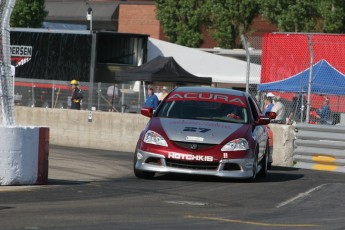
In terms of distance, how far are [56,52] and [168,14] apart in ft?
89.9

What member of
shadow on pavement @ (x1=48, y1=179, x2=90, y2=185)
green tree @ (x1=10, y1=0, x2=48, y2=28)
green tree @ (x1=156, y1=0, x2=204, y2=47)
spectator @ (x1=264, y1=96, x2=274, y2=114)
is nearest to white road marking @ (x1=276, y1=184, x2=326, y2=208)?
shadow on pavement @ (x1=48, y1=179, x2=90, y2=185)

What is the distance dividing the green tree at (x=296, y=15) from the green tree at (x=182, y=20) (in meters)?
8.49

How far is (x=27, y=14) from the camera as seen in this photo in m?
60.8

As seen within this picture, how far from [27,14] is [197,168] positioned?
1808 inches

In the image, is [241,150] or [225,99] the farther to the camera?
[225,99]

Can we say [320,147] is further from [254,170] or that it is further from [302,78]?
[254,170]

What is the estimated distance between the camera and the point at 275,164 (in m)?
23.0

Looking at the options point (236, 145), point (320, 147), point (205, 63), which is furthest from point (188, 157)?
point (205, 63)

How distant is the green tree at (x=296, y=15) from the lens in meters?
52.5

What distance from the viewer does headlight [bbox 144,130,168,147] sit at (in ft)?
52.8

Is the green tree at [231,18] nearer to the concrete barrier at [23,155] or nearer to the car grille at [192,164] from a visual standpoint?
the car grille at [192,164]

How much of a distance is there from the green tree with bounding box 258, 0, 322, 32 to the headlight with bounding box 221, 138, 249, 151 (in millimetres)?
36345

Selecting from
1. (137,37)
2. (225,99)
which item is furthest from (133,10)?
(225,99)

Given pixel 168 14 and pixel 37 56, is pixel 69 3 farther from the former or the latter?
pixel 37 56
